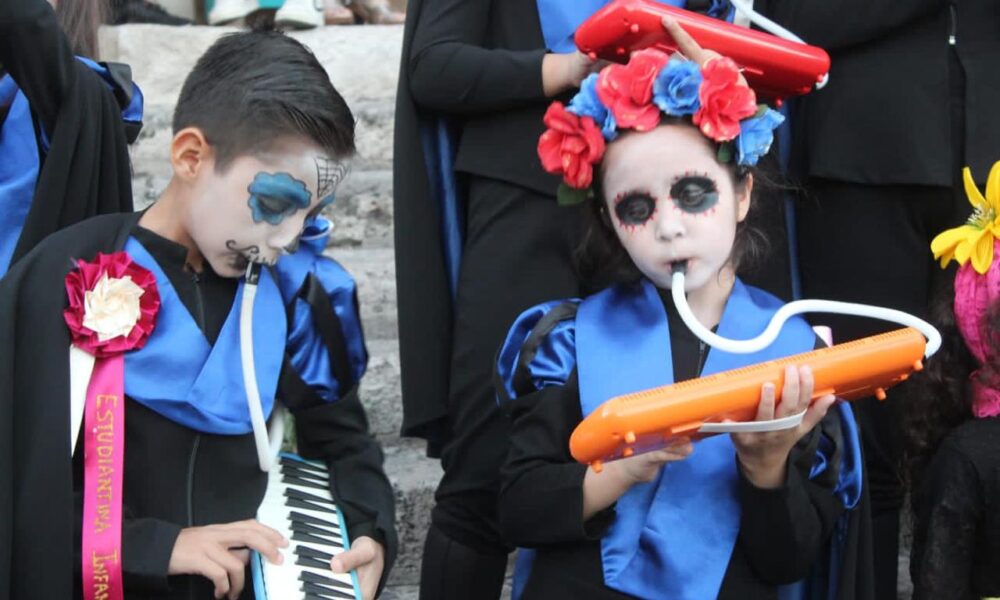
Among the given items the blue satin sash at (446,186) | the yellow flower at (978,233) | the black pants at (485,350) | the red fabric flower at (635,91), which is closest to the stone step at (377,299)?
the blue satin sash at (446,186)

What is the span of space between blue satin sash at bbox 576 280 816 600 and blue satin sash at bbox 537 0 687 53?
65cm

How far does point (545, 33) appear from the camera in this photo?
109 inches

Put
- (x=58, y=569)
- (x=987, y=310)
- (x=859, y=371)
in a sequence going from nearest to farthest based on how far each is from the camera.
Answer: (x=859, y=371), (x=58, y=569), (x=987, y=310)

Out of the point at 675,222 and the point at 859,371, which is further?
the point at 675,222

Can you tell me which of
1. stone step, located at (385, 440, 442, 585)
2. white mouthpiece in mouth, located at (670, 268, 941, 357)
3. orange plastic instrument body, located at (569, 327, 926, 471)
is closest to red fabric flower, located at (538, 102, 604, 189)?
white mouthpiece in mouth, located at (670, 268, 941, 357)

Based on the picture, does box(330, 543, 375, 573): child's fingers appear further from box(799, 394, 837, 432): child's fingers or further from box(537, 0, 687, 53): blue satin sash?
box(537, 0, 687, 53): blue satin sash

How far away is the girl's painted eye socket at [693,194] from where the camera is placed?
2.25 meters

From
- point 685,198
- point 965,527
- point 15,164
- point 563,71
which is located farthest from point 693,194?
point 15,164

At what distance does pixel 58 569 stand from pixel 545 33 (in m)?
1.32

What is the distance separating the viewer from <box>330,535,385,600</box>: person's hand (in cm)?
232

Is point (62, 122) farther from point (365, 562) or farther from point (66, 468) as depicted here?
point (365, 562)

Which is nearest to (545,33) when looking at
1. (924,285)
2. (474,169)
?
(474,169)

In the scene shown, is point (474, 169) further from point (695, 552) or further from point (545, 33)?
point (695, 552)

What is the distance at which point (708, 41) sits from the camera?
2.37m
